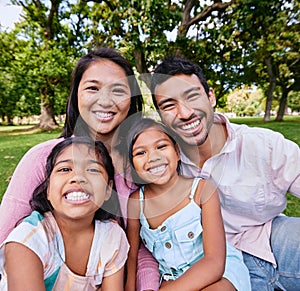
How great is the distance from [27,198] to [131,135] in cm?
60

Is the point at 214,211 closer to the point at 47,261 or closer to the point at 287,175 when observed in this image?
the point at 287,175

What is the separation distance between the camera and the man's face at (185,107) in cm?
169

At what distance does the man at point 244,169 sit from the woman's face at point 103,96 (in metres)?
0.21

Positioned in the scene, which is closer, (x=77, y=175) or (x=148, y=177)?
(x=77, y=175)

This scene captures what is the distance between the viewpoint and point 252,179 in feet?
5.75

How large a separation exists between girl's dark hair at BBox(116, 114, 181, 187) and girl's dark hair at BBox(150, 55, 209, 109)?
186 mm

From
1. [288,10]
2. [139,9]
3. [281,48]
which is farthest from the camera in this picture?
[281,48]

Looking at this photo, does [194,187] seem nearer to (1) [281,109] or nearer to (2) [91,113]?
(2) [91,113]

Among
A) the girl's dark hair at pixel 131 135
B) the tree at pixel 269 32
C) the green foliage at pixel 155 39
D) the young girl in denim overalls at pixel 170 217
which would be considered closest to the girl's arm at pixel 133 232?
the young girl in denim overalls at pixel 170 217

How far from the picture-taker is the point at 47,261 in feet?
4.36

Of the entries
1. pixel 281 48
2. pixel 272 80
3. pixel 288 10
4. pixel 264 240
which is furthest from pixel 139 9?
pixel 272 80

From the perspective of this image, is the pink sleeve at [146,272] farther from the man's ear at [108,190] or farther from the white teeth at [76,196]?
the white teeth at [76,196]

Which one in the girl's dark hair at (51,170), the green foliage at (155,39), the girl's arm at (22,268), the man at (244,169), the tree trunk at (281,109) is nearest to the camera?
the girl's arm at (22,268)

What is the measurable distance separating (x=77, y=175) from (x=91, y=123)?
40 cm
